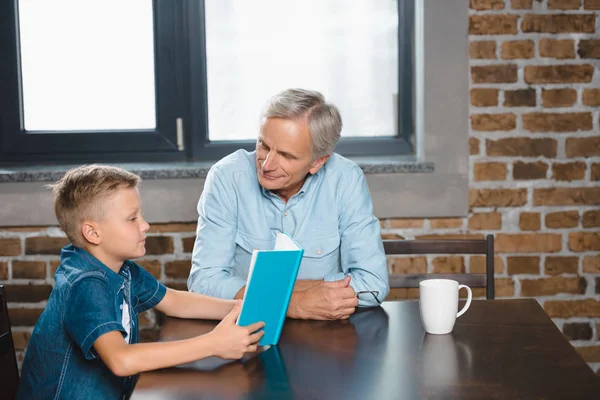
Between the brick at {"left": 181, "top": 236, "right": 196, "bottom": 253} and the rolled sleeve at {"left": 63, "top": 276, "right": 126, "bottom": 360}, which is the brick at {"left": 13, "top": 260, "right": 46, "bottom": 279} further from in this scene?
the rolled sleeve at {"left": 63, "top": 276, "right": 126, "bottom": 360}

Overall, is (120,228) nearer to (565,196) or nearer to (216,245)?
(216,245)

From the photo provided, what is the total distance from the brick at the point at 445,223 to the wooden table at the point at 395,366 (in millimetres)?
1127

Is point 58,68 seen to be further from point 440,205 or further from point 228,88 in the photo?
point 440,205

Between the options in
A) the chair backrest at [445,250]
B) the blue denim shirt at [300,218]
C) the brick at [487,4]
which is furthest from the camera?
the brick at [487,4]

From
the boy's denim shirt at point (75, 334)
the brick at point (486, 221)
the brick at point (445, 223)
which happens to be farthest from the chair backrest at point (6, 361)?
the brick at point (486, 221)

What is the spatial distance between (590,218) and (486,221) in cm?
41

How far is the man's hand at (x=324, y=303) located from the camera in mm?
1628

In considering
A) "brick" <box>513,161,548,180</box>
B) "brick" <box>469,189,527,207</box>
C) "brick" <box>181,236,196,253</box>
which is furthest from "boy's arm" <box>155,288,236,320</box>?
"brick" <box>513,161,548,180</box>

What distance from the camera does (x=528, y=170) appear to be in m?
2.75

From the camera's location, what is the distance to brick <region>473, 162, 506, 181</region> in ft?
8.99

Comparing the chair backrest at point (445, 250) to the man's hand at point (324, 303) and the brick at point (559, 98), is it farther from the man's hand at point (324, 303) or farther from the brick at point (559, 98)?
the brick at point (559, 98)

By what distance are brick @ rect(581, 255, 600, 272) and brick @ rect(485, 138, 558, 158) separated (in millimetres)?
434

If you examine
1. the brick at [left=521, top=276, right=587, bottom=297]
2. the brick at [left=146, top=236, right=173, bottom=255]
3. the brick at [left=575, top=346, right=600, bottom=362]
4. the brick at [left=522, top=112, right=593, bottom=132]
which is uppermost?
the brick at [left=522, top=112, right=593, bottom=132]

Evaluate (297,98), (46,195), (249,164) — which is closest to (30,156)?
(46,195)
